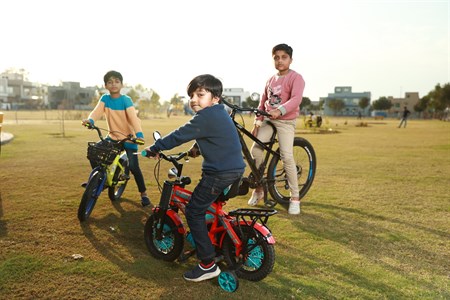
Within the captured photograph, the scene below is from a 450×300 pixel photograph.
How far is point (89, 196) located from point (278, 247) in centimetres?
242

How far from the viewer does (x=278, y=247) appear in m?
4.06

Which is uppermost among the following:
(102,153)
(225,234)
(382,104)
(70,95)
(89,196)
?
(70,95)

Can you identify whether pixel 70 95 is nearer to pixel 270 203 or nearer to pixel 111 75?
pixel 111 75

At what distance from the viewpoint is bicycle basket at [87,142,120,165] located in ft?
15.9

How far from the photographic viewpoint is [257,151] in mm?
5508

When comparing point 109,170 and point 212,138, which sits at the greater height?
point 212,138

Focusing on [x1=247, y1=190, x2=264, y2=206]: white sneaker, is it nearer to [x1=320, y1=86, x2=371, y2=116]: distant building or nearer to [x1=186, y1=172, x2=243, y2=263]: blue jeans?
[x1=186, y1=172, x2=243, y2=263]: blue jeans

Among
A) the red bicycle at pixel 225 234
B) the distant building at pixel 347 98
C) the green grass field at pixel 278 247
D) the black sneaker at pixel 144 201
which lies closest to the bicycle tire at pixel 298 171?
the green grass field at pixel 278 247

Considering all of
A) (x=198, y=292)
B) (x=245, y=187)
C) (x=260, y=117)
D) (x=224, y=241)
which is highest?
(x=260, y=117)

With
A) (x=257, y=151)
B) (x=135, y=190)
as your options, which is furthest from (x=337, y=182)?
(x=135, y=190)

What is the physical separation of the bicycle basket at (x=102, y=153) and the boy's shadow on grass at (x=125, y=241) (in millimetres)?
790

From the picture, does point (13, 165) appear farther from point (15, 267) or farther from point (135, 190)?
point (15, 267)

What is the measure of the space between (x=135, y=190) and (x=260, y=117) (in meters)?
2.72

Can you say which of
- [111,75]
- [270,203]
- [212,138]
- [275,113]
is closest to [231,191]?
[212,138]
